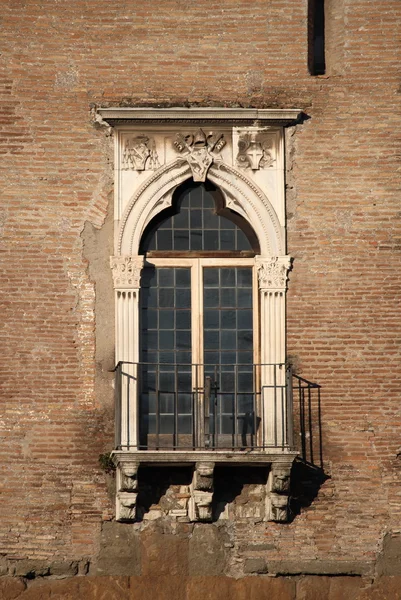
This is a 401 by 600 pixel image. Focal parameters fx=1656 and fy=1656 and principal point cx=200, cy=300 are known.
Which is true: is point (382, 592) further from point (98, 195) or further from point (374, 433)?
point (98, 195)

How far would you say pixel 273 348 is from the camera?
2006 centimetres

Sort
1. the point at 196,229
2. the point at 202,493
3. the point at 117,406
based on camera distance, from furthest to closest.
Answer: the point at 196,229 → the point at 117,406 → the point at 202,493

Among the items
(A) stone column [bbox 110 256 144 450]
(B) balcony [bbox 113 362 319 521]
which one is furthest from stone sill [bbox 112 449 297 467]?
(A) stone column [bbox 110 256 144 450]

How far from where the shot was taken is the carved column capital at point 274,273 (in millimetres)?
20234

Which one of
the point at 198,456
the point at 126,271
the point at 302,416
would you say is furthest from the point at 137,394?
the point at 302,416

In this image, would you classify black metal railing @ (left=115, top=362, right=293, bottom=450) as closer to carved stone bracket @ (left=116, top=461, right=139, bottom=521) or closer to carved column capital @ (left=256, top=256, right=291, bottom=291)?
carved stone bracket @ (left=116, top=461, right=139, bottom=521)

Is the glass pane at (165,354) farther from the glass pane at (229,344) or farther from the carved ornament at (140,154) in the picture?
the carved ornament at (140,154)

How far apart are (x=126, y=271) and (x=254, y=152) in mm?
2183

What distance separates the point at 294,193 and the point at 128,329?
105 inches

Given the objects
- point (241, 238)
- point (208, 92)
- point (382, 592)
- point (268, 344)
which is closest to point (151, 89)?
point (208, 92)

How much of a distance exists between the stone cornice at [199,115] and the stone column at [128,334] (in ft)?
5.66

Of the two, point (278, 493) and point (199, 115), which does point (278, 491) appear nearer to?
point (278, 493)

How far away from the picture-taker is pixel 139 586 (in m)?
19.5

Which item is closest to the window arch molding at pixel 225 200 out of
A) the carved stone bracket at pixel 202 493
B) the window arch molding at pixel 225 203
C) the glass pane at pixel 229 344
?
the window arch molding at pixel 225 203
